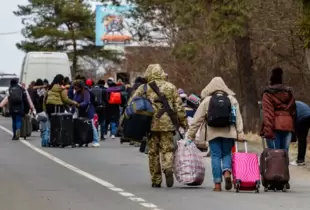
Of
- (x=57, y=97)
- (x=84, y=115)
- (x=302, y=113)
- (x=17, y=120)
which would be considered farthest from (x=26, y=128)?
(x=302, y=113)

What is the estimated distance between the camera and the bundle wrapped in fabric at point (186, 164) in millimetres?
15375

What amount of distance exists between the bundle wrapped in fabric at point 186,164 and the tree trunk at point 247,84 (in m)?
17.6

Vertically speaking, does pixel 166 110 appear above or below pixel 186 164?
above

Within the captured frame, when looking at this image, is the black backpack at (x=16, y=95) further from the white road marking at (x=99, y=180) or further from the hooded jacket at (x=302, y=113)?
the hooded jacket at (x=302, y=113)

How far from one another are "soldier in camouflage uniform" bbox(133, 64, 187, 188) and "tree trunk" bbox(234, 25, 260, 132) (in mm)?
17599

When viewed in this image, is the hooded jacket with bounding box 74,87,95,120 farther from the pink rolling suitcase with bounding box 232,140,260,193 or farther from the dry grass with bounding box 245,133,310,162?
the pink rolling suitcase with bounding box 232,140,260,193

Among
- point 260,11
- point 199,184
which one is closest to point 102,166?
point 199,184

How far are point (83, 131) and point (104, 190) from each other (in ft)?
35.3

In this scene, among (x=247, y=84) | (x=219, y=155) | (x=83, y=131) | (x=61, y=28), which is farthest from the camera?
(x=61, y=28)

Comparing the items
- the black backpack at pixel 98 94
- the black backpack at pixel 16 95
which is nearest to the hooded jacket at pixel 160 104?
the black backpack at pixel 16 95

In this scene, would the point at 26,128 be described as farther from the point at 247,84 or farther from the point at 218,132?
the point at 218,132

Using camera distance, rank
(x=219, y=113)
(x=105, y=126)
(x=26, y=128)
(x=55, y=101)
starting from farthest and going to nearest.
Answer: (x=105, y=126) < (x=26, y=128) < (x=55, y=101) < (x=219, y=113)

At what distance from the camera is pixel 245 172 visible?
581 inches

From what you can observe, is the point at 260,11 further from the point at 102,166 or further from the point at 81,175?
the point at 81,175
